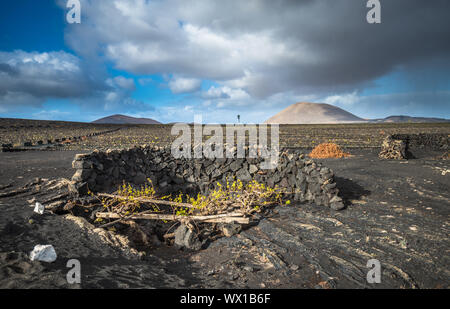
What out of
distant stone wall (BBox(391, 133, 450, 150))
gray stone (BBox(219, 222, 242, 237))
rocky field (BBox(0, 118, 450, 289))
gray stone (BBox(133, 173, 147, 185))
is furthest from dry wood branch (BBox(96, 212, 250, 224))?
distant stone wall (BBox(391, 133, 450, 150))

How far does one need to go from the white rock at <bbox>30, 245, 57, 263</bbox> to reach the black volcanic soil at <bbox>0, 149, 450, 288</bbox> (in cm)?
11

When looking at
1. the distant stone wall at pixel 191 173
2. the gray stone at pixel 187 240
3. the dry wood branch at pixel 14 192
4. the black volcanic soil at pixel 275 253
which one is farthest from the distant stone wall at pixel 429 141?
the dry wood branch at pixel 14 192

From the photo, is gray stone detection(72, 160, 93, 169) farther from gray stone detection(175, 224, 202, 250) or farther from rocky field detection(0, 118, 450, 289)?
gray stone detection(175, 224, 202, 250)

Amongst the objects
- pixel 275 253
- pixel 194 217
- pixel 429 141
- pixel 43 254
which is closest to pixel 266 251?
pixel 275 253

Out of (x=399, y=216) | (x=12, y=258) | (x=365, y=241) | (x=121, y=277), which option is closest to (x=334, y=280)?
(x=365, y=241)

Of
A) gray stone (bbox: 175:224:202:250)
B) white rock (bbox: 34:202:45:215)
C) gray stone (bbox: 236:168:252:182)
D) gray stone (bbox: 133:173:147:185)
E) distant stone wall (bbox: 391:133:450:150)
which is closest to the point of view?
gray stone (bbox: 175:224:202:250)

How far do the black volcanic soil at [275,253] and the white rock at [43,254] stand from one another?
11 cm

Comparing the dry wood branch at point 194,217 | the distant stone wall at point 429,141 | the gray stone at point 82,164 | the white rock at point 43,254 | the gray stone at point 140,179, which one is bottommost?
the dry wood branch at point 194,217

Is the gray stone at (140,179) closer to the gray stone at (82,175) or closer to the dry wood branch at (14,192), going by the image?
the gray stone at (82,175)

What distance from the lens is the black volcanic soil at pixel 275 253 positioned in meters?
3.87

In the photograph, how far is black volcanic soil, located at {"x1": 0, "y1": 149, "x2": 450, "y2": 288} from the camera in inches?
152
